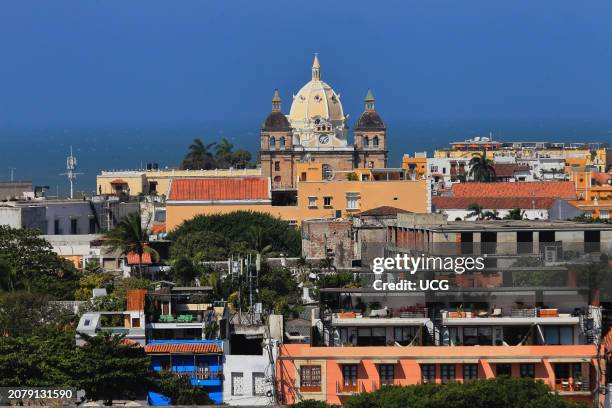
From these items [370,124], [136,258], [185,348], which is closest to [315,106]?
[370,124]

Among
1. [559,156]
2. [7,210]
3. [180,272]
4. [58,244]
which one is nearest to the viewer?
[180,272]

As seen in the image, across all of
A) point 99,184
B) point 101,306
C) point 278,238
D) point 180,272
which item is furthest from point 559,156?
point 101,306

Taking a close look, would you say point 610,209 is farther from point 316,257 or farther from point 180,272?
point 180,272

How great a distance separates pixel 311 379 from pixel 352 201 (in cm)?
4995

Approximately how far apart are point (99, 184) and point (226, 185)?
31.5m

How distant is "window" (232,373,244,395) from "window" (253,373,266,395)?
1.03ft

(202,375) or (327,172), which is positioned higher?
(327,172)

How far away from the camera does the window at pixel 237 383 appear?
4388 centimetres

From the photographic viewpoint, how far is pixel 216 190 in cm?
9475

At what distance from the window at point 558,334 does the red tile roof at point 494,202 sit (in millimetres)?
47029

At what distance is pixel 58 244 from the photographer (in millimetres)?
73250

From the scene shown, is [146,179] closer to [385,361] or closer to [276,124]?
[276,124]

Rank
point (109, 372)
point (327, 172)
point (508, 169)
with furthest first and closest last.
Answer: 1. point (508, 169)
2. point (327, 172)
3. point (109, 372)

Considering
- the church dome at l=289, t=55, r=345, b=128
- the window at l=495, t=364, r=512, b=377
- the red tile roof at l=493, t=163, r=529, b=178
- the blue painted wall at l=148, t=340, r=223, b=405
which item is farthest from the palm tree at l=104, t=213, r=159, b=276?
the church dome at l=289, t=55, r=345, b=128
